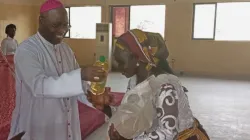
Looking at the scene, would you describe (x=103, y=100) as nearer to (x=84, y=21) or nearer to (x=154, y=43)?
(x=154, y=43)

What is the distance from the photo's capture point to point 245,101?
6.55m

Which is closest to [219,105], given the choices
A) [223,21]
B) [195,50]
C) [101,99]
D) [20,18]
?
[195,50]

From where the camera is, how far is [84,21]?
11.8 m

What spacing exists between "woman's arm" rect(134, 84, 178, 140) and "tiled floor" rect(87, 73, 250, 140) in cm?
292

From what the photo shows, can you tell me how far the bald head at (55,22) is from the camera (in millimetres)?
1624

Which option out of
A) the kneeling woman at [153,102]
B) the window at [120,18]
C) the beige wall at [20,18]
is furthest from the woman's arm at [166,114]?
the beige wall at [20,18]

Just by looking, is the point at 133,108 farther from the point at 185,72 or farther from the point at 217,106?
the point at 185,72

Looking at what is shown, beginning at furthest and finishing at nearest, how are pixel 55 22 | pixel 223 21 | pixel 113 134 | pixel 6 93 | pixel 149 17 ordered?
pixel 149 17 → pixel 223 21 → pixel 6 93 → pixel 55 22 → pixel 113 134

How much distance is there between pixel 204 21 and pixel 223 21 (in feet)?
2.03

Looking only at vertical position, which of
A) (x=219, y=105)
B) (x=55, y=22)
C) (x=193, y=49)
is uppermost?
(x=55, y=22)

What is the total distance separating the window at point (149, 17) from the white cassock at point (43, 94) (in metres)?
A: 8.96

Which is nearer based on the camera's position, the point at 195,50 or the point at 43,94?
the point at 43,94

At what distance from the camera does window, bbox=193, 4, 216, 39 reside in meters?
10.0

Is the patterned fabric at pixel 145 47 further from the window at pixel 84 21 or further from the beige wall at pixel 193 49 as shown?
the window at pixel 84 21
